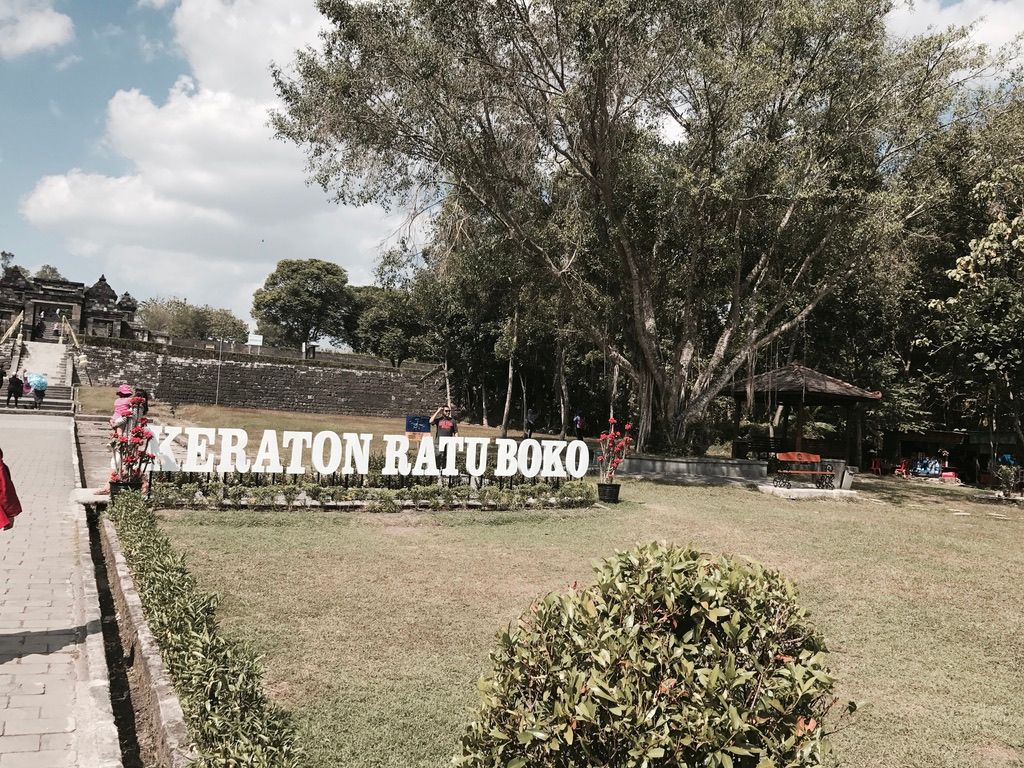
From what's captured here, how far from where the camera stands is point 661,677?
230 centimetres

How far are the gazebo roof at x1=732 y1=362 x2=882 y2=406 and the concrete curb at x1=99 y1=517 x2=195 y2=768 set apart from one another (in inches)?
640

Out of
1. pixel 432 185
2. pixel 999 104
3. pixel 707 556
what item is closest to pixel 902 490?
pixel 999 104

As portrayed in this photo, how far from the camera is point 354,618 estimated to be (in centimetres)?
573

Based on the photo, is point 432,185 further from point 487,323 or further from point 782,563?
point 487,323

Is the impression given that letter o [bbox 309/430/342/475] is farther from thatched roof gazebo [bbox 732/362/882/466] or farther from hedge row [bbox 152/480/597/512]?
thatched roof gazebo [bbox 732/362/882/466]

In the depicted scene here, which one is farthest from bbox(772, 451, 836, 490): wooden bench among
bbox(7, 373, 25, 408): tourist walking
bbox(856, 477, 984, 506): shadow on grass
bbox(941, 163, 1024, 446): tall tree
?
bbox(7, 373, 25, 408): tourist walking

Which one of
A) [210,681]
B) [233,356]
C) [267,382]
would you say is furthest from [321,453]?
[233,356]

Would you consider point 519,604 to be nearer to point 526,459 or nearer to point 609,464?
point 526,459

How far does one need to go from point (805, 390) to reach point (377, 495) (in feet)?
40.2

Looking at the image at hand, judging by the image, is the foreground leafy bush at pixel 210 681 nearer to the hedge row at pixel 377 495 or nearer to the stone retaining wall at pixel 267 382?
the hedge row at pixel 377 495

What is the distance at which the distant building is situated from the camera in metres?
40.2

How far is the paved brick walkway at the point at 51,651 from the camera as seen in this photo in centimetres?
364

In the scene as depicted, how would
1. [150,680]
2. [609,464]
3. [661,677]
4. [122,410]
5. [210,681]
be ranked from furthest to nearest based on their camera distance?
[609,464] < [122,410] < [150,680] < [210,681] < [661,677]

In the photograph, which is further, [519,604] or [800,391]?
[800,391]
